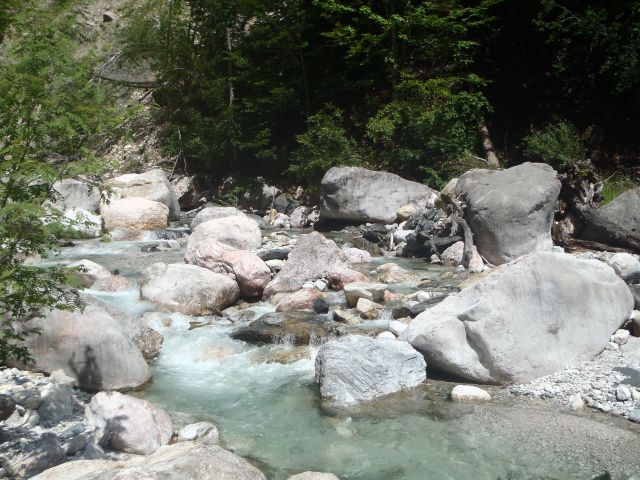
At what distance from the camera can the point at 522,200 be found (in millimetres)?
10547

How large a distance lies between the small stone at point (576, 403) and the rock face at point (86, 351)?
4034mm

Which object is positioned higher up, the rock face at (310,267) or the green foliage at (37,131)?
the green foliage at (37,131)

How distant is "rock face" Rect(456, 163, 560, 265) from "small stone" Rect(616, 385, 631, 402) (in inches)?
198

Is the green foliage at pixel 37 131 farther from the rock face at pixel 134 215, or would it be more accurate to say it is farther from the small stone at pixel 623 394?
the rock face at pixel 134 215

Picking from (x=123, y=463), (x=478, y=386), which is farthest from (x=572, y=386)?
(x=123, y=463)

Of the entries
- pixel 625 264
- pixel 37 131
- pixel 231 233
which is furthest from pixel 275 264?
pixel 37 131

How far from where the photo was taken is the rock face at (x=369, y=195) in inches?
567

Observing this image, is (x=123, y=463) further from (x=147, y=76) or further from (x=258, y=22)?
(x=147, y=76)

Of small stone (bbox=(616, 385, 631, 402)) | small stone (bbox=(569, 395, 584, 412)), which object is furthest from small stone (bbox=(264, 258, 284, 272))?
small stone (bbox=(616, 385, 631, 402))

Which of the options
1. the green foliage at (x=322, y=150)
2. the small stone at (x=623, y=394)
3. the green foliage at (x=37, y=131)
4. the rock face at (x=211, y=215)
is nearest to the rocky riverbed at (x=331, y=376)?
the small stone at (x=623, y=394)

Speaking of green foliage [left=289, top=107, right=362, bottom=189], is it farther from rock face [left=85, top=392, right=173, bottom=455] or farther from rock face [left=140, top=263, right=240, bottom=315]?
rock face [left=85, top=392, right=173, bottom=455]

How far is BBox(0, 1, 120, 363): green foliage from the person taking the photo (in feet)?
12.1

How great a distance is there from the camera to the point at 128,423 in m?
4.96

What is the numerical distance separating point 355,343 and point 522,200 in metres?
5.50
